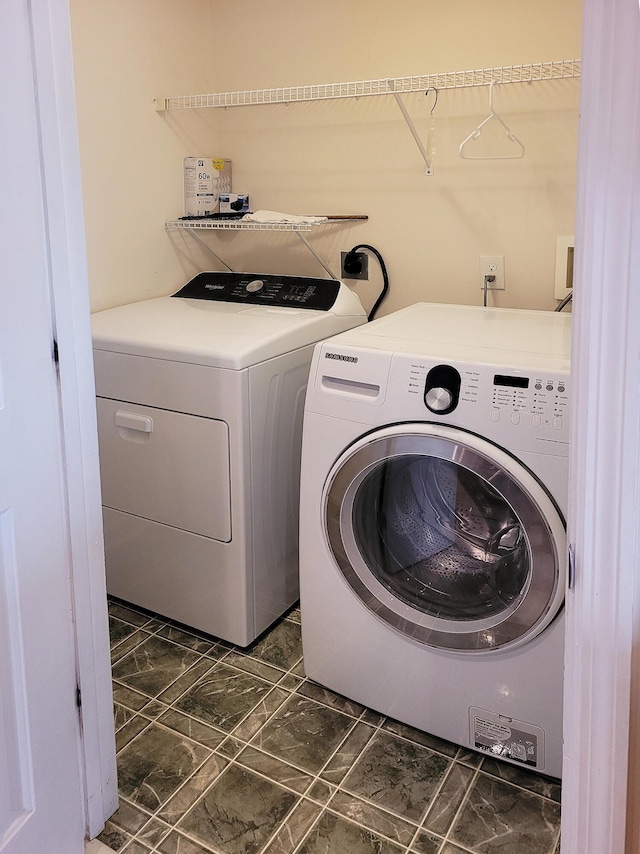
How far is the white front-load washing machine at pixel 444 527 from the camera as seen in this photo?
153 cm

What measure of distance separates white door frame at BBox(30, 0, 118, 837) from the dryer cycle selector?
2.22 feet

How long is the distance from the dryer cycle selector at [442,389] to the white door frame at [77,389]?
0.68 m

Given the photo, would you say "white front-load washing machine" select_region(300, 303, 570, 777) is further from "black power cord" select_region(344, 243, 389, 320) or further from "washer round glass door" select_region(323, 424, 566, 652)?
"black power cord" select_region(344, 243, 389, 320)

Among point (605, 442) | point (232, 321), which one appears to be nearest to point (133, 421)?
point (232, 321)

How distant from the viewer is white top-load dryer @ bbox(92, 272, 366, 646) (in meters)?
1.96

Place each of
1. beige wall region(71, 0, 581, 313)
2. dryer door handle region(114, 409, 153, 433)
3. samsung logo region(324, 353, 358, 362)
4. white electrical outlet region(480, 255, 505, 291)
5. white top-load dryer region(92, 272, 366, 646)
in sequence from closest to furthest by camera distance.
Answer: samsung logo region(324, 353, 358, 362)
white top-load dryer region(92, 272, 366, 646)
dryer door handle region(114, 409, 153, 433)
beige wall region(71, 0, 581, 313)
white electrical outlet region(480, 255, 505, 291)

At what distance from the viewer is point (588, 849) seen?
91 cm

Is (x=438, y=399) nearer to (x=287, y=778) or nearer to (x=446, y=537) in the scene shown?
(x=446, y=537)

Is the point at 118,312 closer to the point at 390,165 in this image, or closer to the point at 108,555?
the point at 108,555

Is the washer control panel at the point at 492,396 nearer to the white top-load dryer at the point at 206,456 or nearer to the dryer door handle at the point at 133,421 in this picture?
the white top-load dryer at the point at 206,456

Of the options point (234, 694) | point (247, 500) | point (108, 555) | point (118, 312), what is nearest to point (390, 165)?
point (118, 312)

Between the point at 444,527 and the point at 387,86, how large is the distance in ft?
4.29

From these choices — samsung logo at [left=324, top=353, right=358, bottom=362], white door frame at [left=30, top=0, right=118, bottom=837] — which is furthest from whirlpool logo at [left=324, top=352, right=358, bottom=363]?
white door frame at [left=30, top=0, right=118, bottom=837]

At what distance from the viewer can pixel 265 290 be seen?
8.16 feet
